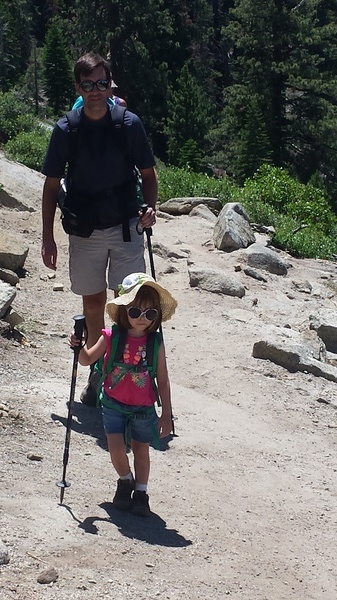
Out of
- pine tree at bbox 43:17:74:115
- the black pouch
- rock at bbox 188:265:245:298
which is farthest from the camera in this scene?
pine tree at bbox 43:17:74:115

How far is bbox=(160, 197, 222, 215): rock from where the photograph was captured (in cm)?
1306

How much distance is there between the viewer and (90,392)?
612cm

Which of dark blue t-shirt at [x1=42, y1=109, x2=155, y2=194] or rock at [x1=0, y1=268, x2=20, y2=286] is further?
rock at [x1=0, y1=268, x2=20, y2=286]

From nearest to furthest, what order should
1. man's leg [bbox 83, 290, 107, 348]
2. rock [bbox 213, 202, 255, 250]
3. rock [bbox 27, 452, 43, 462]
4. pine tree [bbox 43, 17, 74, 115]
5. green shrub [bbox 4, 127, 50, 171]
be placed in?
rock [bbox 27, 452, 43, 462] → man's leg [bbox 83, 290, 107, 348] → rock [bbox 213, 202, 255, 250] → green shrub [bbox 4, 127, 50, 171] → pine tree [bbox 43, 17, 74, 115]

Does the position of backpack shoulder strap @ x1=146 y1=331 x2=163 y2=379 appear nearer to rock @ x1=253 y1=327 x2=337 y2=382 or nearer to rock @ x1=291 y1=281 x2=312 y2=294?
rock @ x1=253 y1=327 x2=337 y2=382

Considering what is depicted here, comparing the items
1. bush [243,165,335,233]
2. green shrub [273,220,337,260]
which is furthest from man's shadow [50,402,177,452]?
bush [243,165,335,233]

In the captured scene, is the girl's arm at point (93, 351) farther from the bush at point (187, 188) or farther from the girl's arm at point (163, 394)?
the bush at point (187, 188)

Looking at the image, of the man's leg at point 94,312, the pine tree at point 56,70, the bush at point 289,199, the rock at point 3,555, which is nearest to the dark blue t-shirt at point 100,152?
the man's leg at point 94,312

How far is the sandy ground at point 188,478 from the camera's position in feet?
13.6

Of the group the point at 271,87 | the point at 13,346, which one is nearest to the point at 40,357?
the point at 13,346

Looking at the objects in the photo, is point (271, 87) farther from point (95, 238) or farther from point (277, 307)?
point (95, 238)

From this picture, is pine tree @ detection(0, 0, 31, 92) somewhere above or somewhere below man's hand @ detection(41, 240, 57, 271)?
below

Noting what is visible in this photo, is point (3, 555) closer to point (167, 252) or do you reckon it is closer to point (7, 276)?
point (7, 276)

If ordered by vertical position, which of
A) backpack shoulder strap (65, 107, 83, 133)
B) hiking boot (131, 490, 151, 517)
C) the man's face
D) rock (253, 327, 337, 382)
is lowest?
rock (253, 327, 337, 382)
